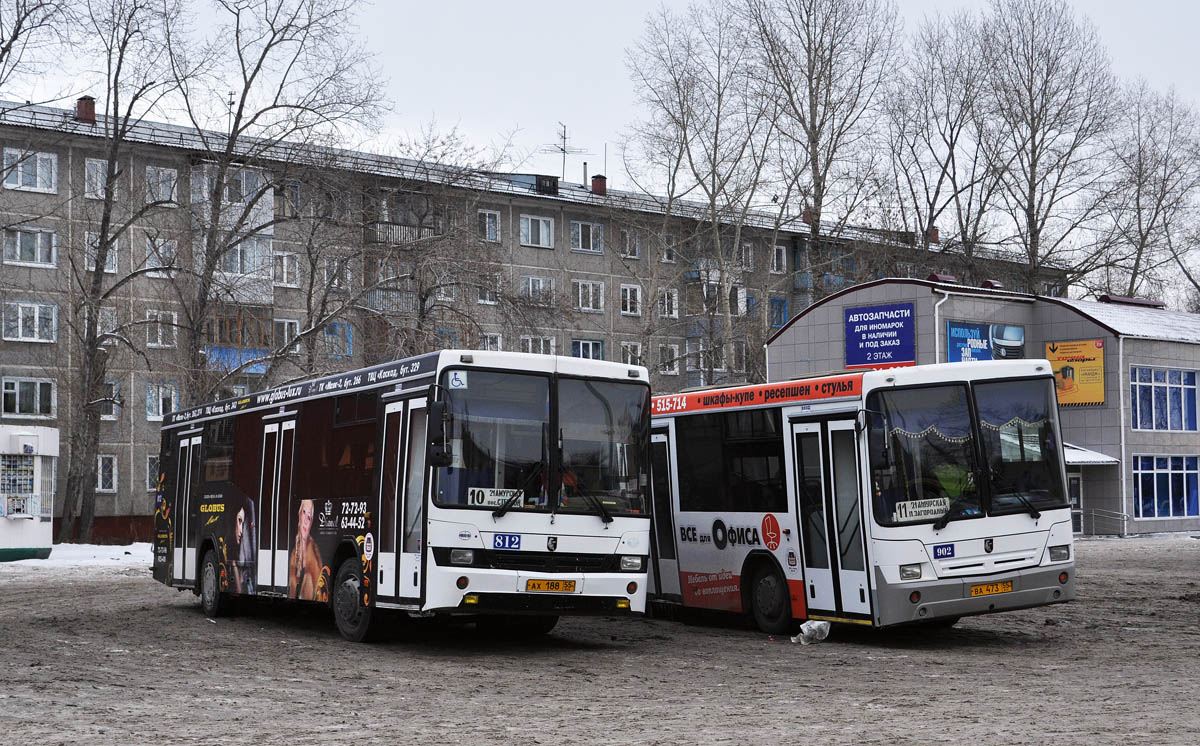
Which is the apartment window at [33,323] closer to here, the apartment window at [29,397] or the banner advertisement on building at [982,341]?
the apartment window at [29,397]

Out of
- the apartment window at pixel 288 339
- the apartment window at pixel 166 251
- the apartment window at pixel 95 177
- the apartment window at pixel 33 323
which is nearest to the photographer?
the apartment window at pixel 288 339

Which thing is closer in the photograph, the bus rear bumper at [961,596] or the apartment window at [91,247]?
the bus rear bumper at [961,596]

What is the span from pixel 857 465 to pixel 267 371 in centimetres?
2572

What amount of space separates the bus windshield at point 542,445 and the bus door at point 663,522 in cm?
379

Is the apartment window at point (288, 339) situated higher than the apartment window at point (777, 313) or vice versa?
the apartment window at point (777, 313)

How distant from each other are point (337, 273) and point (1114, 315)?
28.2 meters

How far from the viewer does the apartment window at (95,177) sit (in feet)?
147

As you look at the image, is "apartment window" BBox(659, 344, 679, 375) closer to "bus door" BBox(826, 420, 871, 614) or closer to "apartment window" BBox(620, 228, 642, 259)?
"apartment window" BBox(620, 228, 642, 259)

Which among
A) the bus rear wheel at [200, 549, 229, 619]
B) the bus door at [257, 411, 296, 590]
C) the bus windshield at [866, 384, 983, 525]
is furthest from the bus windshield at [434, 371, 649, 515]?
the bus rear wheel at [200, 549, 229, 619]

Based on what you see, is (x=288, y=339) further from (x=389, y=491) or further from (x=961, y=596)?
(x=961, y=596)

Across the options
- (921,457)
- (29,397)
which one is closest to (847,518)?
(921,457)

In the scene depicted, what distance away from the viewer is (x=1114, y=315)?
173 feet

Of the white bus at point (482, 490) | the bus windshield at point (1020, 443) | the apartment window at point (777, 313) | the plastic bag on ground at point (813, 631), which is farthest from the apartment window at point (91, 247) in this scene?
the apartment window at point (777, 313)

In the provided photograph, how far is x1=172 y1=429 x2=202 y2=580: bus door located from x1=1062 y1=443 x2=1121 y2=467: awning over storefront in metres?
34.4
